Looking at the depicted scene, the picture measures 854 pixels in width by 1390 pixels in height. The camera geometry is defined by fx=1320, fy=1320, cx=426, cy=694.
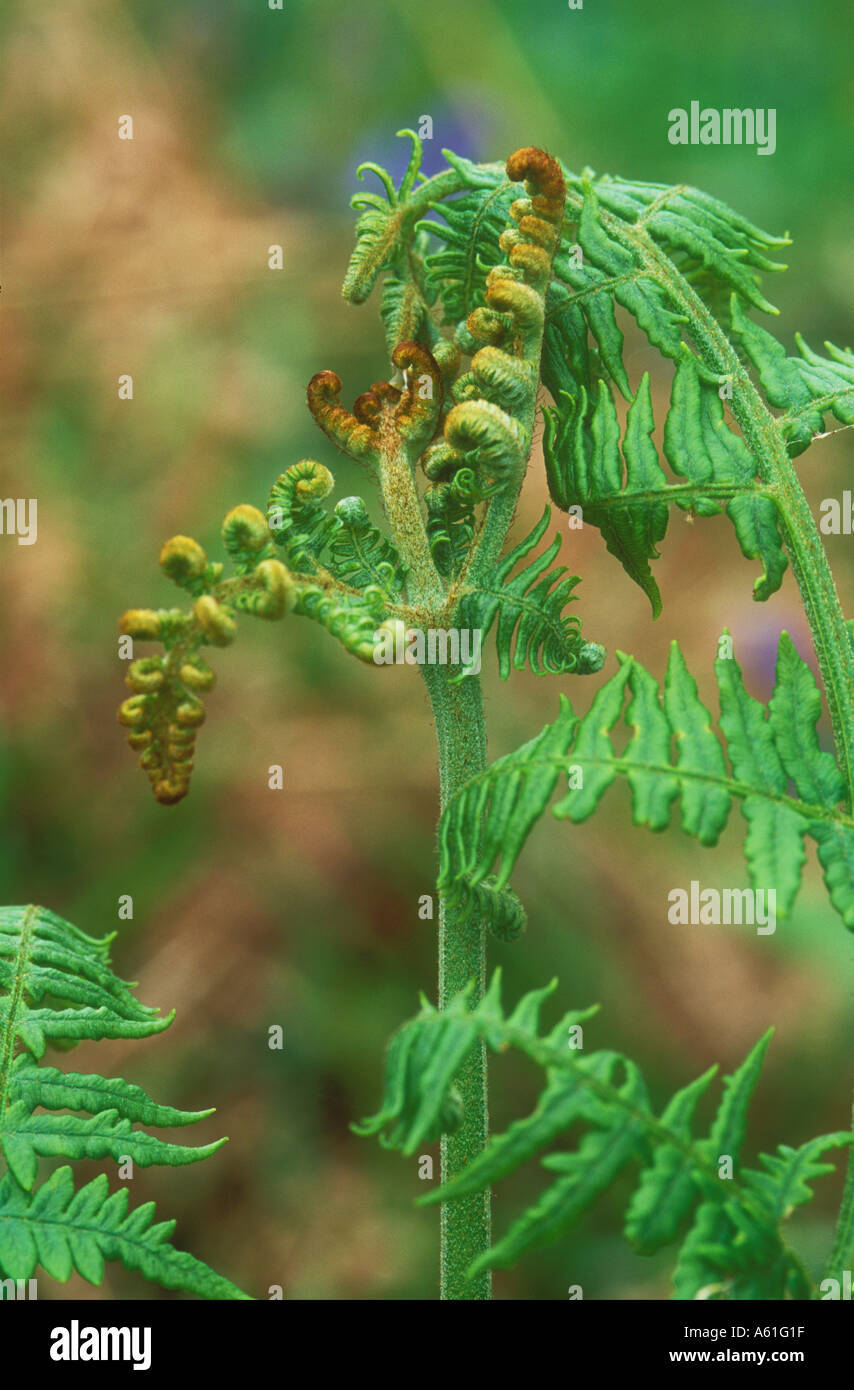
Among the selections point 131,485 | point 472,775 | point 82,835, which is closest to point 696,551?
point 131,485

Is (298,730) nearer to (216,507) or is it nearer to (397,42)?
(216,507)

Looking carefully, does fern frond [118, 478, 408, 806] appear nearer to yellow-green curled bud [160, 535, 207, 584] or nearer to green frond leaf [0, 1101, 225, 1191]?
yellow-green curled bud [160, 535, 207, 584]

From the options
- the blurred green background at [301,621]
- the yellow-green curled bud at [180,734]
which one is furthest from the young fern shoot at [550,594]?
the blurred green background at [301,621]

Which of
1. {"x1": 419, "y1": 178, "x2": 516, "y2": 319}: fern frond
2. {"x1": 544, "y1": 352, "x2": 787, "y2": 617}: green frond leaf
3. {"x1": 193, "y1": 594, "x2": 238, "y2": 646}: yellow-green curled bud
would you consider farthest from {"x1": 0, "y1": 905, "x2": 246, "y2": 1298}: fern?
{"x1": 419, "y1": 178, "x2": 516, "y2": 319}: fern frond

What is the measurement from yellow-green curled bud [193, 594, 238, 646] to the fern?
0.48 metres

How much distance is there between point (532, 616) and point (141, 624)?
0.41 meters

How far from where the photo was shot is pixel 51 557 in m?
3.68

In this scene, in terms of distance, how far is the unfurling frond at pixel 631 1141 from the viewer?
3.45 ft

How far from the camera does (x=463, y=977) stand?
4.42 ft

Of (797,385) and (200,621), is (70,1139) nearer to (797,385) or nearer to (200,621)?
(200,621)

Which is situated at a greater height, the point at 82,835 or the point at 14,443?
the point at 14,443

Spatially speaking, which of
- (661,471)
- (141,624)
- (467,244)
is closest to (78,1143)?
(141,624)

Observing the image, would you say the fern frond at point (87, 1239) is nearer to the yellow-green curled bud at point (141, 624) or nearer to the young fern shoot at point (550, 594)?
the young fern shoot at point (550, 594)

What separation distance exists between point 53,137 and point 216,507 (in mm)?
1512
